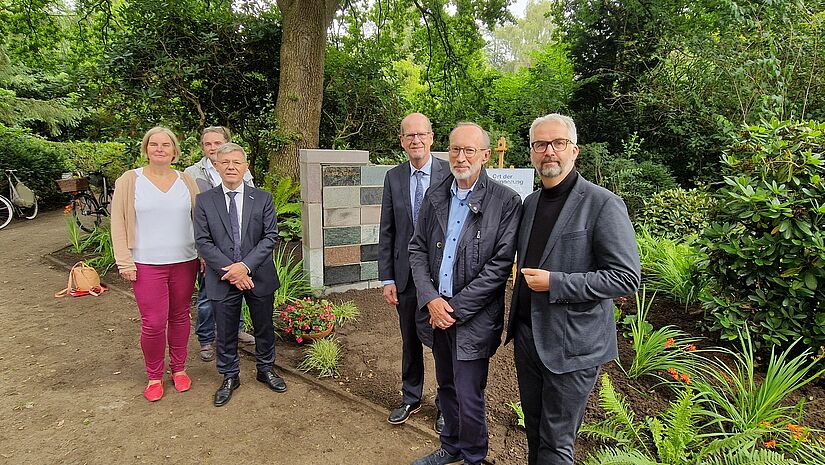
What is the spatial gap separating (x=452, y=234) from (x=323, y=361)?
192cm

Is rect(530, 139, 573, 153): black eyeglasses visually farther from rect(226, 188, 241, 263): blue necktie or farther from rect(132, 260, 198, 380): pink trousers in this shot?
rect(132, 260, 198, 380): pink trousers

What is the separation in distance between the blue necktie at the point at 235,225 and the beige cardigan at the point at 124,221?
24.4 inches

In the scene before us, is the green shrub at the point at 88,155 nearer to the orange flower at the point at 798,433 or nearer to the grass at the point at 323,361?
the grass at the point at 323,361

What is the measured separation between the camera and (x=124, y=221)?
3006 millimetres

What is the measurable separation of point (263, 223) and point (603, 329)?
2.35 metres

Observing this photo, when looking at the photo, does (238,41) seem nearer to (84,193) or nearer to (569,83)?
(84,193)

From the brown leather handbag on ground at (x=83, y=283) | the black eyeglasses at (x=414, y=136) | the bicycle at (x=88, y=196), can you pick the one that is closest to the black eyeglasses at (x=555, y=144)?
the black eyeglasses at (x=414, y=136)

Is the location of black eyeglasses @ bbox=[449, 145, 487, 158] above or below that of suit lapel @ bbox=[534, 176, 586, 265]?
above

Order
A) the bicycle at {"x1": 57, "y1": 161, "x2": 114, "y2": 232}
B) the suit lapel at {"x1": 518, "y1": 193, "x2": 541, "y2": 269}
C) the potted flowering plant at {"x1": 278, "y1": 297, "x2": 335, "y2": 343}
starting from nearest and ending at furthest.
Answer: the suit lapel at {"x1": 518, "y1": 193, "x2": 541, "y2": 269} < the potted flowering plant at {"x1": 278, "y1": 297, "x2": 335, "y2": 343} < the bicycle at {"x1": 57, "y1": 161, "x2": 114, "y2": 232}

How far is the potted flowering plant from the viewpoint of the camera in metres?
4.00

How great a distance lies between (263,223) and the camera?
3.23 m

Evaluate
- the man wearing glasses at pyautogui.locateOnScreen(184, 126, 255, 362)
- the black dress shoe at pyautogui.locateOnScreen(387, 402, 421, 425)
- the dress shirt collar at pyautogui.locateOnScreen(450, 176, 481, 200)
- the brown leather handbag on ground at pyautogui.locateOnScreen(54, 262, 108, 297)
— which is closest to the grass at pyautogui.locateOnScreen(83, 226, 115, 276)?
the brown leather handbag on ground at pyautogui.locateOnScreen(54, 262, 108, 297)

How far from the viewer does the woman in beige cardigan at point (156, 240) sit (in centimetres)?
300

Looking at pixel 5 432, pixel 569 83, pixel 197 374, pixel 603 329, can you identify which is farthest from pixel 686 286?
pixel 569 83
